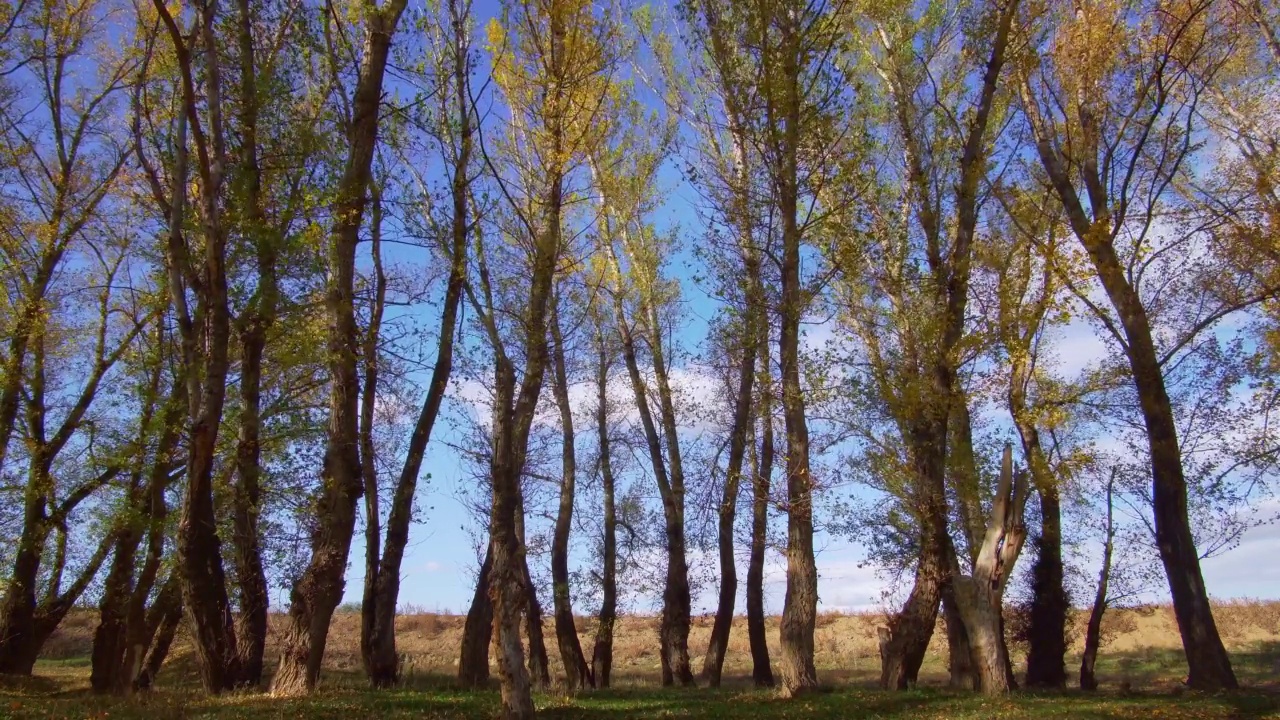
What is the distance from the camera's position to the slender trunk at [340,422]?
966cm

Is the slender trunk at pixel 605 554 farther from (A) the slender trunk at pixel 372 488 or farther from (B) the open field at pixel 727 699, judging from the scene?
(A) the slender trunk at pixel 372 488

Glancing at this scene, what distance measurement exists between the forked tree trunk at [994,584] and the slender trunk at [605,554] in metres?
9.07

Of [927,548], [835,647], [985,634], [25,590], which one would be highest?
[927,548]

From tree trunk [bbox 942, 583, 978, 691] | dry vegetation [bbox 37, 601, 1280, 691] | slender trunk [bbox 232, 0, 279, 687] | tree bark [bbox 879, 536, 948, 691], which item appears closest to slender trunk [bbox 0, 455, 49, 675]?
dry vegetation [bbox 37, 601, 1280, 691]

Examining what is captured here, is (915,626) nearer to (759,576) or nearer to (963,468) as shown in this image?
(963,468)

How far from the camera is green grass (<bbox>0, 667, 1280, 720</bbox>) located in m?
8.10

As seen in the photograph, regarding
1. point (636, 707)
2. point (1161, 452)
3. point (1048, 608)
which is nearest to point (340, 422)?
point (636, 707)

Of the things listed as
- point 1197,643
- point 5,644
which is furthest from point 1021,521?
point 5,644

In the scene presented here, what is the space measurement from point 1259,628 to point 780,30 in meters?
29.7

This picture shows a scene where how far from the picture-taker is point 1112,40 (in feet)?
47.3

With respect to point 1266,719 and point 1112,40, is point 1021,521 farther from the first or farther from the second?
point 1112,40

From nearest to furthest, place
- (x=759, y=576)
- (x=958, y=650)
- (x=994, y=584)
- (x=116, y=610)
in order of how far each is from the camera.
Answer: (x=994, y=584) → (x=116, y=610) → (x=958, y=650) → (x=759, y=576)

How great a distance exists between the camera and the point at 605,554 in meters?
19.8

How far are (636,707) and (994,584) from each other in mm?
5010
